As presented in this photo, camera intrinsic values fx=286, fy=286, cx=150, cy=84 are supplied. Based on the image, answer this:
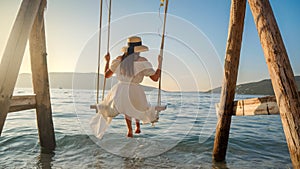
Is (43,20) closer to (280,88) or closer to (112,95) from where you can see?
(112,95)

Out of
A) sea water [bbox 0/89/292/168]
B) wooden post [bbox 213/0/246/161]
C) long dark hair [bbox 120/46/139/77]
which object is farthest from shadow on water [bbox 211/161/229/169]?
long dark hair [bbox 120/46/139/77]

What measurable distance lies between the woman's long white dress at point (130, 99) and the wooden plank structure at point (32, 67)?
103 cm

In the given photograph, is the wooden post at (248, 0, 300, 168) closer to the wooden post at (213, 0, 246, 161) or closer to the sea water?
the wooden post at (213, 0, 246, 161)

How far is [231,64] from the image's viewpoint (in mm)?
3943

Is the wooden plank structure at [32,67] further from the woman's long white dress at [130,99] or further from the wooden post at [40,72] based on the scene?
the woman's long white dress at [130,99]

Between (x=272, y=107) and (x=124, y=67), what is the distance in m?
2.10

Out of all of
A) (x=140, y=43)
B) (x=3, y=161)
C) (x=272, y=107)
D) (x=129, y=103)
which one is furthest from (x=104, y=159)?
(x=272, y=107)

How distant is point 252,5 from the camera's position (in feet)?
9.11

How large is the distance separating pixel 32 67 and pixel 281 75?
144 inches

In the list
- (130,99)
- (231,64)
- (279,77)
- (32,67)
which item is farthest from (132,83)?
(279,77)

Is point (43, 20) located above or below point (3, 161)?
above

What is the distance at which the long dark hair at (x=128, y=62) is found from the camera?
166 inches

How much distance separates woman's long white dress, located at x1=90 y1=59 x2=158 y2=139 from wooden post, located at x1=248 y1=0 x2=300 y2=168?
1958mm

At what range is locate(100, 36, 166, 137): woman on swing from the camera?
4.19 meters
